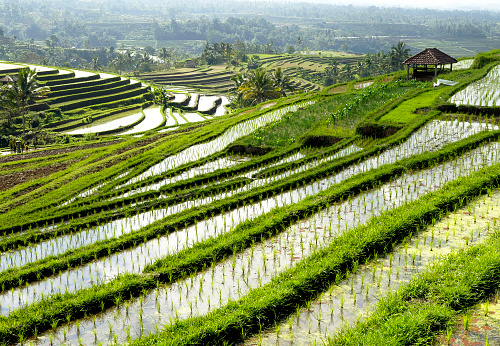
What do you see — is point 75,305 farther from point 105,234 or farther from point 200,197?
point 200,197

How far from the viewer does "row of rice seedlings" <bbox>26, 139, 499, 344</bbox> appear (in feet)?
18.2

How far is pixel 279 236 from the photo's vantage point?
787 cm

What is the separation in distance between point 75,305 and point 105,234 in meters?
3.31

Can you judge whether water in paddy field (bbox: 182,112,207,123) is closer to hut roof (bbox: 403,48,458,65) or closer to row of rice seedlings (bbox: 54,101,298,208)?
hut roof (bbox: 403,48,458,65)

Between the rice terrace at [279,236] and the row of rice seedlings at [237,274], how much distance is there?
28 mm

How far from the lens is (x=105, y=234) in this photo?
9.08 metres

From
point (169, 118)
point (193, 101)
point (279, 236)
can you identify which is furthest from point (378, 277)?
point (193, 101)

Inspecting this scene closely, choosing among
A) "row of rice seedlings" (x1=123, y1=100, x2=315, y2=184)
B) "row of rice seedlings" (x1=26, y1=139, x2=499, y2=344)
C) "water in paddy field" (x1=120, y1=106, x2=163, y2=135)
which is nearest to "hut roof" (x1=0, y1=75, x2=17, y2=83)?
"water in paddy field" (x1=120, y1=106, x2=163, y2=135)

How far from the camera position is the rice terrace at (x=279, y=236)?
514 centimetres

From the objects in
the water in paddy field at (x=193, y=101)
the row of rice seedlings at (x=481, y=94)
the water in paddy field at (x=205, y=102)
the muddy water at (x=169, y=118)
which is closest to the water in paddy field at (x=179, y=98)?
the water in paddy field at (x=193, y=101)

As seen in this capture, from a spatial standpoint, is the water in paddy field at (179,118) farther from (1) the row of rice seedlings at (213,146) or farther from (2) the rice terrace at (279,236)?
(2) the rice terrace at (279,236)

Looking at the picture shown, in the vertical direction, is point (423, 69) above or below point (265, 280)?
above

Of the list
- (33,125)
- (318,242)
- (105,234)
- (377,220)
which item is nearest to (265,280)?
(318,242)

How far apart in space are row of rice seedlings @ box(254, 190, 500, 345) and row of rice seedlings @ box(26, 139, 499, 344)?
0.95m
